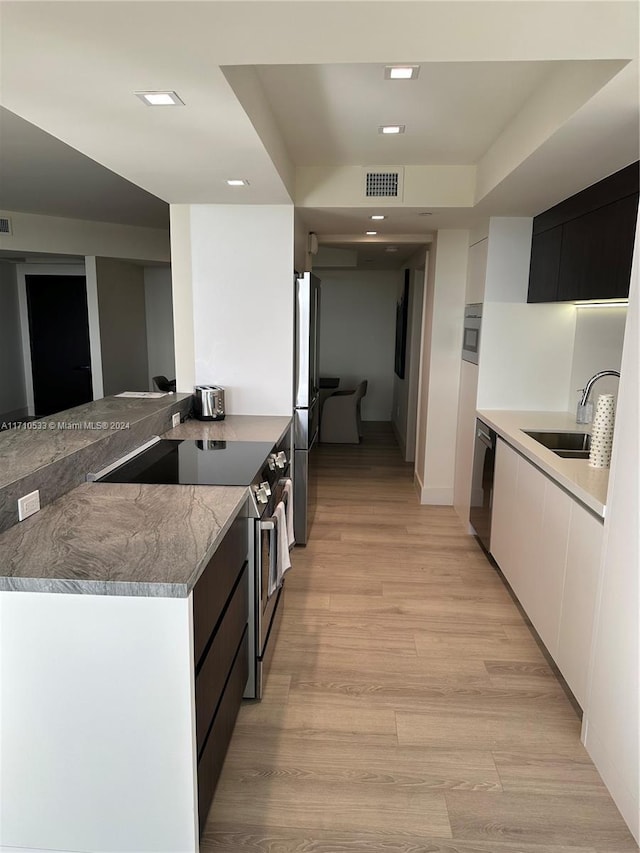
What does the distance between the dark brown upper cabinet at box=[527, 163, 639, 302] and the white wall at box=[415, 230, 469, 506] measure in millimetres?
881

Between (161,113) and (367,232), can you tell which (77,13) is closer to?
(161,113)

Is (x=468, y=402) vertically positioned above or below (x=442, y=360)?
below

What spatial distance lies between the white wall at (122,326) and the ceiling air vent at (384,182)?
397cm

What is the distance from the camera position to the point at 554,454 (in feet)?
9.02

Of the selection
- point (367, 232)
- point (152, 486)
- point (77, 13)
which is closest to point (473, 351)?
point (367, 232)

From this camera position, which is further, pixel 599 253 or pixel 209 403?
pixel 209 403

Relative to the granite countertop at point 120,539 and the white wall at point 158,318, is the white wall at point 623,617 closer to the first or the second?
the granite countertop at point 120,539

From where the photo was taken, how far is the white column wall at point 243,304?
3.50 m

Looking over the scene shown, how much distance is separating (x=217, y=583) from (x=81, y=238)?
547 cm

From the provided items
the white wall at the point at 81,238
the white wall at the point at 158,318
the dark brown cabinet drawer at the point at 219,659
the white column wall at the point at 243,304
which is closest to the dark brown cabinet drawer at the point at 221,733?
the dark brown cabinet drawer at the point at 219,659

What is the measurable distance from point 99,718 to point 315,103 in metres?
2.52

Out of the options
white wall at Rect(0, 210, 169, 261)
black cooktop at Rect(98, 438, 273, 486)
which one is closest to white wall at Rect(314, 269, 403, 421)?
white wall at Rect(0, 210, 169, 261)

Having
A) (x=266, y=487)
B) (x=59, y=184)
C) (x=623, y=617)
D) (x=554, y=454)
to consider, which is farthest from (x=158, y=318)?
(x=623, y=617)

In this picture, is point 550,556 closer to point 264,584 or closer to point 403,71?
point 264,584
